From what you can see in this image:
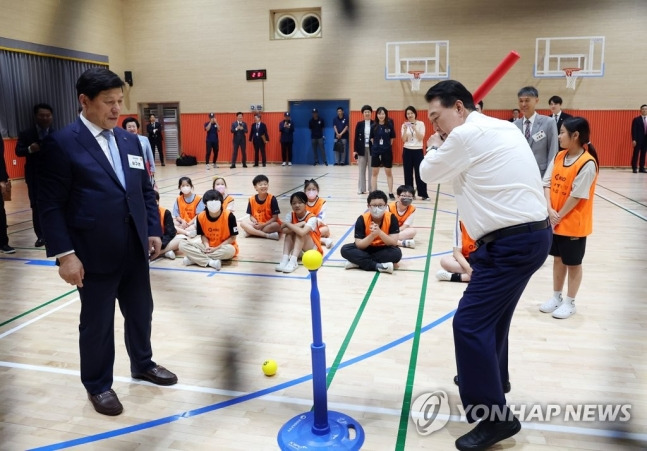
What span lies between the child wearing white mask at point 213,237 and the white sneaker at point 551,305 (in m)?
2.55

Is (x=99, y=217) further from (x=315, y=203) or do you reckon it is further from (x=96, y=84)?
(x=315, y=203)

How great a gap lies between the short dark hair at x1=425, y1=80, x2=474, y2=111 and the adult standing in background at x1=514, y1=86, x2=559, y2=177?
2.24 meters

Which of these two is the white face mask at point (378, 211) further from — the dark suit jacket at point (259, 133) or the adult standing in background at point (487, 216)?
the dark suit jacket at point (259, 133)

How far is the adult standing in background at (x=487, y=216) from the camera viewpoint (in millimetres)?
1627

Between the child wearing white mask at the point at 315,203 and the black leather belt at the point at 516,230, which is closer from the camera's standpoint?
the black leather belt at the point at 516,230

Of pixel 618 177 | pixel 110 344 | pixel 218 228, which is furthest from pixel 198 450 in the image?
pixel 618 177

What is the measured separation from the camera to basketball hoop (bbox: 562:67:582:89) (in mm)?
9412

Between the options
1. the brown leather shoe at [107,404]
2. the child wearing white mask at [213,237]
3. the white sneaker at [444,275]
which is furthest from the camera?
the child wearing white mask at [213,237]

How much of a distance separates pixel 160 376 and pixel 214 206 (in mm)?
2383

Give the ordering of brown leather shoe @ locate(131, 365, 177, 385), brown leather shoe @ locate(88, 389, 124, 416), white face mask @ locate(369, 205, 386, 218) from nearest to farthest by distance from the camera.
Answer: brown leather shoe @ locate(88, 389, 124, 416), brown leather shoe @ locate(131, 365, 177, 385), white face mask @ locate(369, 205, 386, 218)

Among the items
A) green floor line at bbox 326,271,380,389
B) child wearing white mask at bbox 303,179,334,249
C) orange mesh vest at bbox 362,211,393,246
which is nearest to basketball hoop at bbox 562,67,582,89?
child wearing white mask at bbox 303,179,334,249

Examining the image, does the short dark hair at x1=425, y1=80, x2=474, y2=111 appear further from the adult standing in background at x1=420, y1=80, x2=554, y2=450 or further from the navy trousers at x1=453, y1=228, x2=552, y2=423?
the navy trousers at x1=453, y1=228, x2=552, y2=423

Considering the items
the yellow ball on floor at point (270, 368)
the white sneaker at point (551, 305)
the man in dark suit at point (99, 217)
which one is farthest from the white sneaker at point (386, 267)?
the man in dark suit at point (99, 217)

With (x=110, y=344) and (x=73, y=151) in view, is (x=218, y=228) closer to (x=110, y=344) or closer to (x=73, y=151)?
(x=110, y=344)
